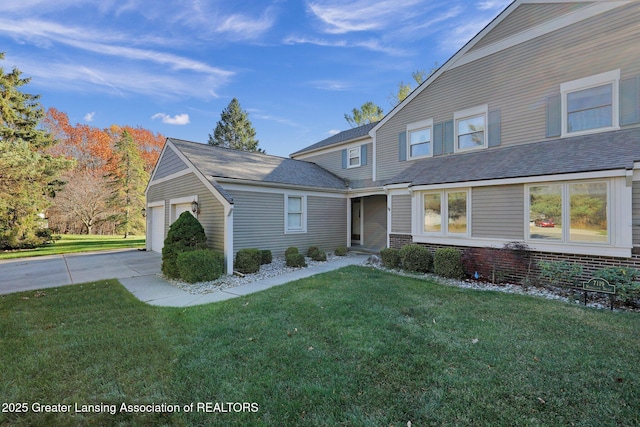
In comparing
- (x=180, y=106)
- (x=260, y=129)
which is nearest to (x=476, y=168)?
(x=180, y=106)

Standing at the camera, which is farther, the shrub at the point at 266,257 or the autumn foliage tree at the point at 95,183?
the autumn foliage tree at the point at 95,183

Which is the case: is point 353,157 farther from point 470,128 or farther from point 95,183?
point 95,183

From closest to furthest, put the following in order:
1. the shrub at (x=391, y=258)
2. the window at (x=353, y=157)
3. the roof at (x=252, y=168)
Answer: the shrub at (x=391, y=258)
the roof at (x=252, y=168)
the window at (x=353, y=157)

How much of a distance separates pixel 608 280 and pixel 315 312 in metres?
6.05

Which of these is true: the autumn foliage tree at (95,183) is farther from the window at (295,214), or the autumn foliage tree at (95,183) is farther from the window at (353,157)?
the window at (353,157)

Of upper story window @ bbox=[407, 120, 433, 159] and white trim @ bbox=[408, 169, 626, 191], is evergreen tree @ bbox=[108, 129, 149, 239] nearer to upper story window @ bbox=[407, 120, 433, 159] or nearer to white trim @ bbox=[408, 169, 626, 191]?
upper story window @ bbox=[407, 120, 433, 159]

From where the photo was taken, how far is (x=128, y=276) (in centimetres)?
882

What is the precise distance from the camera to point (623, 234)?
6.14 meters

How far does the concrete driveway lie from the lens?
7883mm

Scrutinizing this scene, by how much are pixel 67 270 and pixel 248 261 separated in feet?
21.5

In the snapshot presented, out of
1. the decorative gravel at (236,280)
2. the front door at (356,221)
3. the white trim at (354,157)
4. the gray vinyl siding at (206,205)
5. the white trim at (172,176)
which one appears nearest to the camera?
the decorative gravel at (236,280)

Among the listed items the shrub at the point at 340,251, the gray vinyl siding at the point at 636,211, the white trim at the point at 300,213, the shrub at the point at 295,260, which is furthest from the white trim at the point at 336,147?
the gray vinyl siding at the point at 636,211

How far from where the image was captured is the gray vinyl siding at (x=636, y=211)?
610 cm

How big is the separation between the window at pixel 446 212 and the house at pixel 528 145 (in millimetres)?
33
